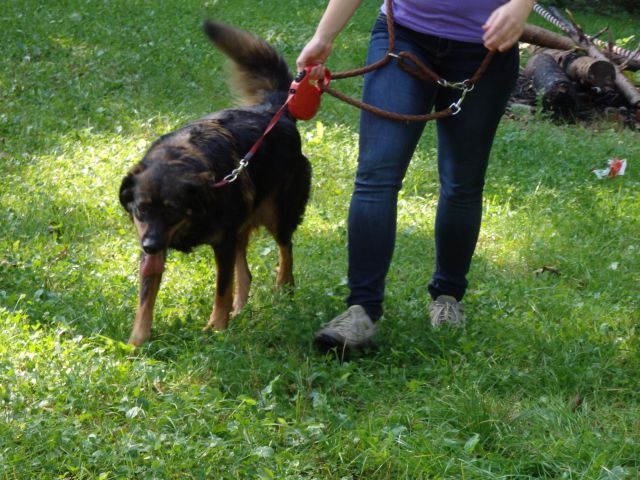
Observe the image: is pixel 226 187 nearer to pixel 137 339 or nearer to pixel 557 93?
pixel 137 339

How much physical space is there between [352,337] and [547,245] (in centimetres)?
228

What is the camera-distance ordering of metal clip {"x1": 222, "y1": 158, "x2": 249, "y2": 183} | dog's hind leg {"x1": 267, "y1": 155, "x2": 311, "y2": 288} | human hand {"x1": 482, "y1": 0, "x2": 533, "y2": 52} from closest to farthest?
human hand {"x1": 482, "y1": 0, "x2": 533, "y2": 52}, metal clip {"x1": 222, "y1": 158, "x2": 249, "y2": 183}, dog's hind leg {"x1": 267, "y1": 155, "x2": 311, "y2": 288}

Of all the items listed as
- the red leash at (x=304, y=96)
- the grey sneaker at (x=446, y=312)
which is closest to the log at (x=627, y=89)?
the grey sneaker at (x=446, y=312)

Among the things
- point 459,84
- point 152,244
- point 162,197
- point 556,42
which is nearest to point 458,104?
point 459,84

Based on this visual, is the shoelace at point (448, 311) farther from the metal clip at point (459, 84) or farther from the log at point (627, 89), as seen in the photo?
the log at point (627, 89)

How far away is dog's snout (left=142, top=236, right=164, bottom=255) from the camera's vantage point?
4.10 meters

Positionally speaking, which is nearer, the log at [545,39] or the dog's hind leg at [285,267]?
the dog's hind leg at [285,267]

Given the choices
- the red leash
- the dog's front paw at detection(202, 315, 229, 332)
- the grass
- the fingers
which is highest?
the fingers

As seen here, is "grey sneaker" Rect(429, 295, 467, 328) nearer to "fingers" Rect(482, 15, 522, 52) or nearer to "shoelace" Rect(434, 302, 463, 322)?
"shoelace" Rect(434, 302, 463, 322)

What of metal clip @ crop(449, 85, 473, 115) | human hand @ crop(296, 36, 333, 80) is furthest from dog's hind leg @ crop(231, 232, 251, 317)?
metal clip @ crop(449, 85, 473, 115)

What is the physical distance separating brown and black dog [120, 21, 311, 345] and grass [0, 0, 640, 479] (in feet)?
0.78

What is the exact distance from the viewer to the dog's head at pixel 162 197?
4113mm

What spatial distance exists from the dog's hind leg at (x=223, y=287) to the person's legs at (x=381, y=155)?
777 mm

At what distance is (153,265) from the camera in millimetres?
4219
